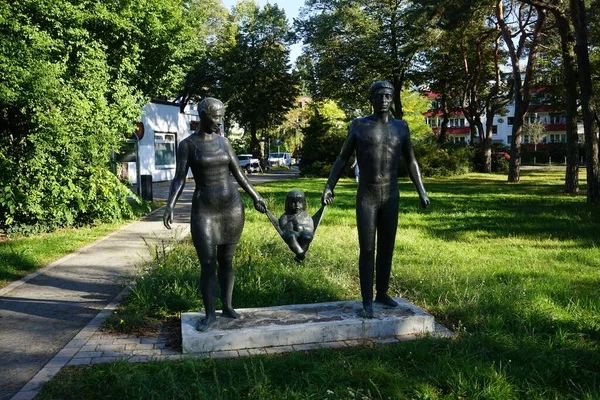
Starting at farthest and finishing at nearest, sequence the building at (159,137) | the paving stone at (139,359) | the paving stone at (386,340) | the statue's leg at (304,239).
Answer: the building at (159,137) < the statue's leg at (304,239) < the paving stone at (386,340) < the paving stone at (139,359)

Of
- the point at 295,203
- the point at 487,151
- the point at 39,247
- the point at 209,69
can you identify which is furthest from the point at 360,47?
the point at 295,203

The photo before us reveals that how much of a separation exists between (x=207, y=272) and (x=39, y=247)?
21.1ft

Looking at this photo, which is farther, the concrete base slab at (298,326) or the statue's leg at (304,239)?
the statue's leg at (304,239)

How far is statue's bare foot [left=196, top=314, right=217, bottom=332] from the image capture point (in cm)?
486

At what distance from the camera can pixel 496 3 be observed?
922 inches

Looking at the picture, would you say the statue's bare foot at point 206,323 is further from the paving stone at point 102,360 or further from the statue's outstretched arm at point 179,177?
the statue's outstretched arm at point 179,177

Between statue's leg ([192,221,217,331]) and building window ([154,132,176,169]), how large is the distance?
81.6 ft

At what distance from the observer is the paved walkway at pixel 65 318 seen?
4562mm

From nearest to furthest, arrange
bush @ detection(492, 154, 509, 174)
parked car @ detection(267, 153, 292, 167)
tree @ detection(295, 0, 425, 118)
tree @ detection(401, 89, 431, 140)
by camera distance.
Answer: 1. tree @ detection(295, 0, 425, 118)
2. bush @ detection(492, 154, 509, 174)
3. tree @ detection(401, 89, 431, 140)
4. parked car @ detection(267, 153, 292, 167)

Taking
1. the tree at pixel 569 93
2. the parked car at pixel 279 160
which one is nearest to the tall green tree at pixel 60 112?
the tree at pixel 569 93

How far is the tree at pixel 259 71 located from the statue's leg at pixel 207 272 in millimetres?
33701

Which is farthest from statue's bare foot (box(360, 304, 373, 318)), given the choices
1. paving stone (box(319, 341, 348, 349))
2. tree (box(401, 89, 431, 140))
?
tree (box(401, 89, 431, 140))

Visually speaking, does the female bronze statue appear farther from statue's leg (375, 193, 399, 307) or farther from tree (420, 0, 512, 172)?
tree (420, 0, 512, 172)

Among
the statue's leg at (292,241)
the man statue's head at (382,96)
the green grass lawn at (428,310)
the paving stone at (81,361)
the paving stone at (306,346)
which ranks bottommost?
the paving stone at (306,346)
